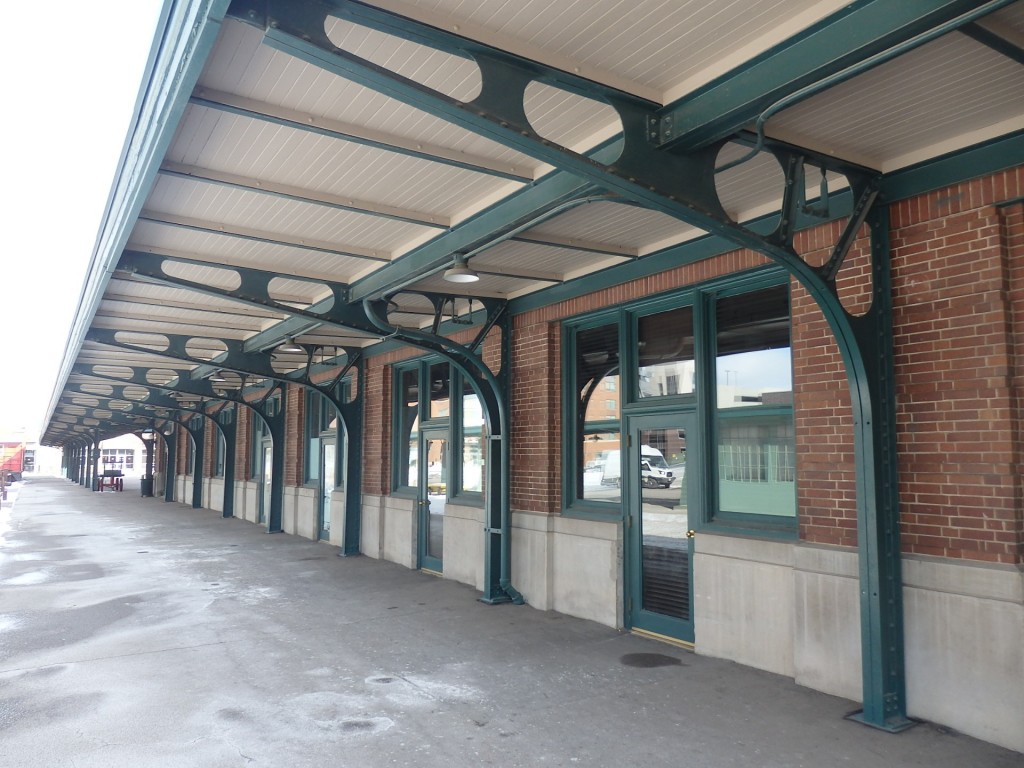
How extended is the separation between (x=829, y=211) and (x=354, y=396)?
33.3 ft

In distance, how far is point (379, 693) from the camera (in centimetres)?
578

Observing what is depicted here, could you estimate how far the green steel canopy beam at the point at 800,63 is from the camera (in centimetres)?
340

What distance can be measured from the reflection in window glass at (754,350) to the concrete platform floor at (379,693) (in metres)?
2.36

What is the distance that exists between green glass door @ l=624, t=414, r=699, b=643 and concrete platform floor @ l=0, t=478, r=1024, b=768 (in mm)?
365

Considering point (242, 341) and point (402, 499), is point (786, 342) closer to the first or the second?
point (402, 499)

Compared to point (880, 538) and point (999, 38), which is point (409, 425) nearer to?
point (880, 538)

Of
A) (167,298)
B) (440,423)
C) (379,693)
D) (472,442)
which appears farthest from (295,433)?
(379,693)

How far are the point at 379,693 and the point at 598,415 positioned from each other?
396 centimetres

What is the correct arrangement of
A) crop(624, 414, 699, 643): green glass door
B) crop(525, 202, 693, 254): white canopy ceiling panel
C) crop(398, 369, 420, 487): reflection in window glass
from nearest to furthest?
1. crop(525, 202, 693, 254): white canopy ceiling panel
2. crop(624, 414, 699, 643): green glass door
3. crop(398, 369, 420, 487): reflection in window glass

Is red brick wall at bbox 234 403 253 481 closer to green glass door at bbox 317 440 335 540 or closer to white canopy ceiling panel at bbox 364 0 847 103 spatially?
green glass door at bbox 317 440 335 540

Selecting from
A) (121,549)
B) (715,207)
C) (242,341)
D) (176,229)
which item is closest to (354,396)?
(242,341)

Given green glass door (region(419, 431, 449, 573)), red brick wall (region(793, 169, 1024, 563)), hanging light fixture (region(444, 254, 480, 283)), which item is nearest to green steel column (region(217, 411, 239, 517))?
green glass door (region(419, 431, 449, 573))

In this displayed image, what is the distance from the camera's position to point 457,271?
6781 mm

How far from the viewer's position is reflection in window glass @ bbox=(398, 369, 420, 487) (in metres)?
12.6
